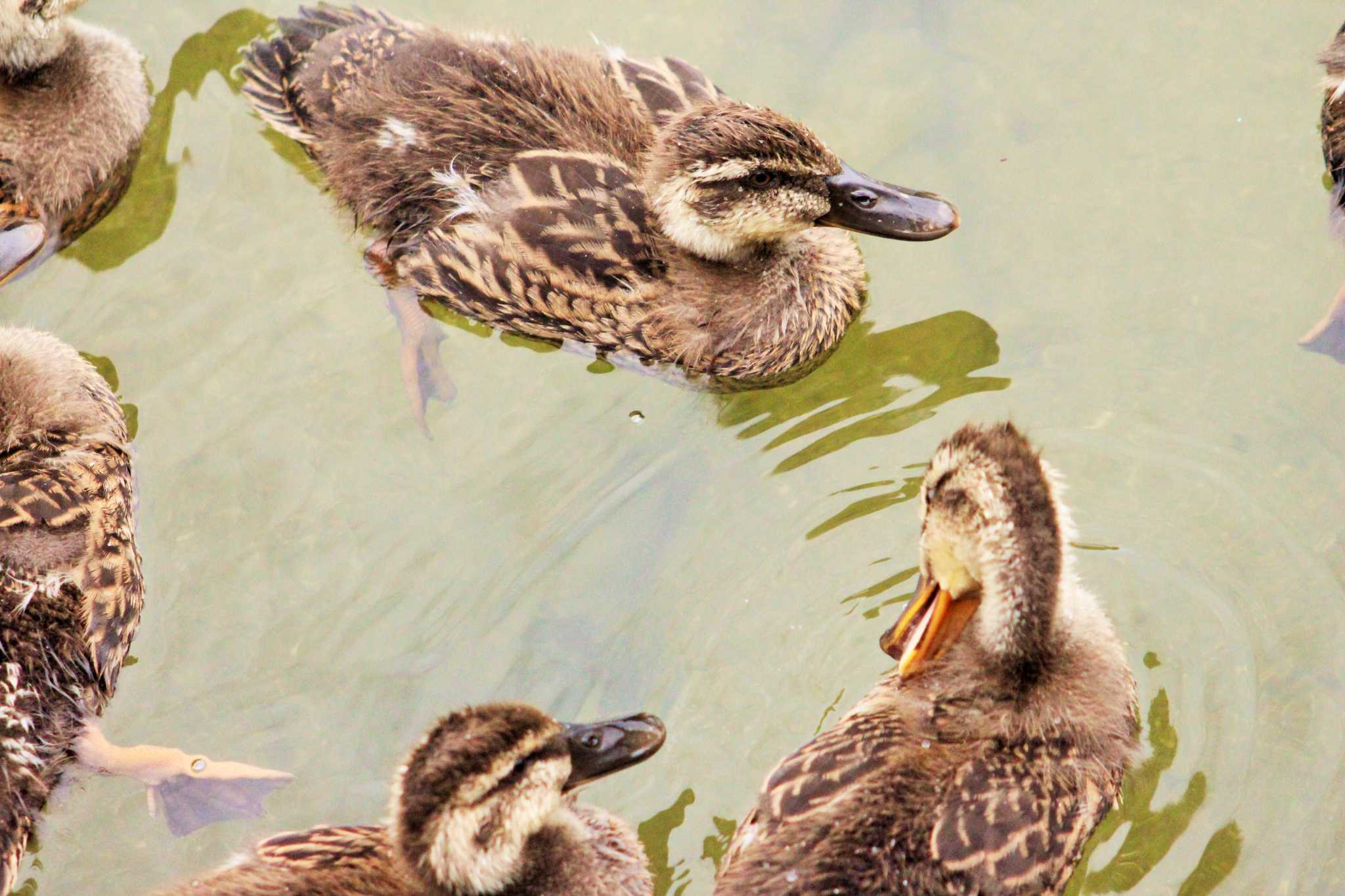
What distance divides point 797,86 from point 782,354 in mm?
1339

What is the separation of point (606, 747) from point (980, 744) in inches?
34.3

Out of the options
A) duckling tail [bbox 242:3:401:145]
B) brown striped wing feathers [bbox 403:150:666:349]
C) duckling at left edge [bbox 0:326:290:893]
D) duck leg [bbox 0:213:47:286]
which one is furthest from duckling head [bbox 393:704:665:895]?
duck leg [bbox 0:213:47:286]

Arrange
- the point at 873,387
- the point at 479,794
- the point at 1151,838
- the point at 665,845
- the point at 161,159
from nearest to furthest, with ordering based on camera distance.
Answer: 1. the point at 479,794
2. the point at 1151,838
3. the point at 665,845
4. the point at 873,387
5. the point at 161,159

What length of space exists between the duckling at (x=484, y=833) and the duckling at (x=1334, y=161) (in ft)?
8.45

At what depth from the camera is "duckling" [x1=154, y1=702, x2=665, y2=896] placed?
300cm

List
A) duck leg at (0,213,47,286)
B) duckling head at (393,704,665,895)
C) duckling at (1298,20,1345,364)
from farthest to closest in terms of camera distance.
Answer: duck leg at (0,213,47,286) → duckling at (1298,20,1345,364) → duckling head at (393,704,665,895)

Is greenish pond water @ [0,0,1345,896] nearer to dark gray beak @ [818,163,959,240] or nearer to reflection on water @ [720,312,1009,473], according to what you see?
reflection on water @ [720,312,1009,473]

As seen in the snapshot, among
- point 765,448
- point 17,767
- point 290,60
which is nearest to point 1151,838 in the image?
point 765,448

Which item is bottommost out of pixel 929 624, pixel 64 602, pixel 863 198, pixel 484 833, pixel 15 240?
pixel 64 602

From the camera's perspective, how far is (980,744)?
10.7 ft

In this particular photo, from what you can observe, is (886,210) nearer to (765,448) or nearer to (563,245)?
(765,448)

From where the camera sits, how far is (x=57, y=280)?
4.94 metres

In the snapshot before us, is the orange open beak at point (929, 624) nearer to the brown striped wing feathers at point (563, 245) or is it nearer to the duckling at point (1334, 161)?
the brown striped wing feathers at point (563, 245)

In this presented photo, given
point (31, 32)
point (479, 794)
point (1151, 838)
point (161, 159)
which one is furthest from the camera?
point (161, 159)
